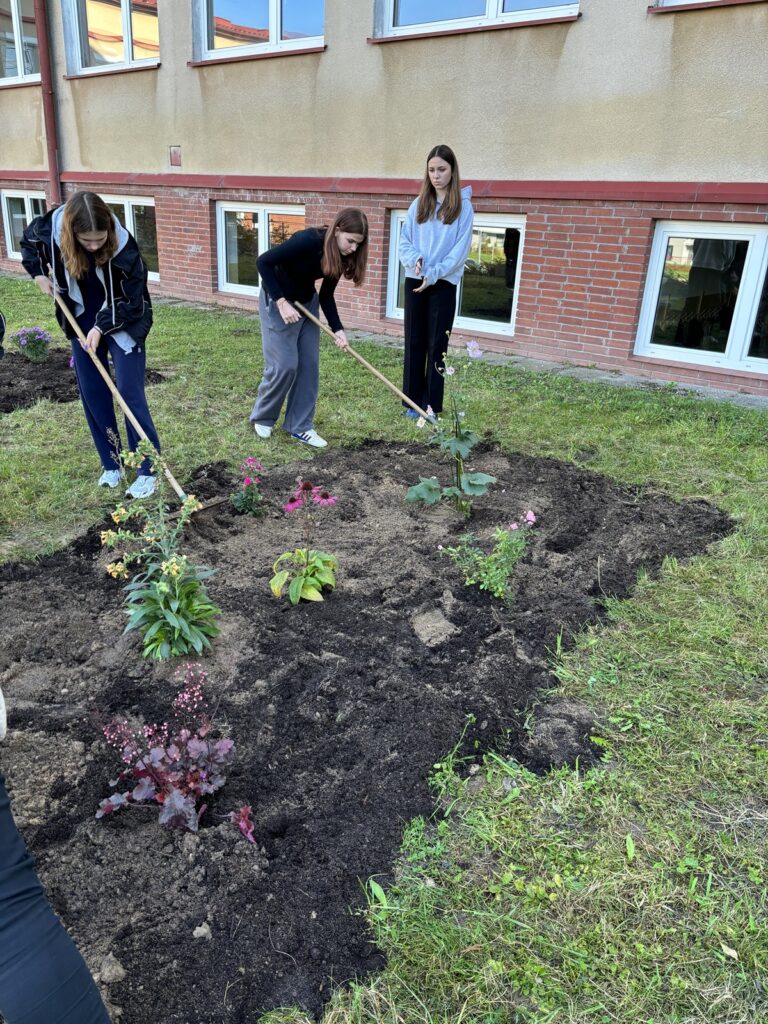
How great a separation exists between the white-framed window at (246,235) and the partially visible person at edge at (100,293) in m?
6.07

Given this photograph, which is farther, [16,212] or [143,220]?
[16,212]

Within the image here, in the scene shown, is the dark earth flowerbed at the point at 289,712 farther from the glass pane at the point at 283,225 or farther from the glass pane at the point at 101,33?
the glass pane at the point at 101,33

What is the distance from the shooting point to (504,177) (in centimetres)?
760

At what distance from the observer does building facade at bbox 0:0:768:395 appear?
253 inches

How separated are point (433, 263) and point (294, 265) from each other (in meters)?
1.16

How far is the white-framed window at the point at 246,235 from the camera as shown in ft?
32.3

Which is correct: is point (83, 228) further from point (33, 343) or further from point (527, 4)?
point (527, 4)

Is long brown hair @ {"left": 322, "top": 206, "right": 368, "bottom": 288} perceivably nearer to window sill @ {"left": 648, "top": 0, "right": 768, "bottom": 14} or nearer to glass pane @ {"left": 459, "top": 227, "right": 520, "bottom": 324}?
glass pane @ {"left": 459, "top": 227, "right": 520, "bottom": 324}

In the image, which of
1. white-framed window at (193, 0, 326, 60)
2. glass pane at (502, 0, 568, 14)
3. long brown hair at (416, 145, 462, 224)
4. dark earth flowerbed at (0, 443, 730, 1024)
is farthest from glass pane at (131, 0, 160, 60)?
dark earth flowerbed at (0, 443, 730, 1024)

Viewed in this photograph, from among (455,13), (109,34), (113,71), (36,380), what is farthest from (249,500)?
(109,34)

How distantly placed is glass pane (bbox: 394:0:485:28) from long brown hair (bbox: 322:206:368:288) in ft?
14.5

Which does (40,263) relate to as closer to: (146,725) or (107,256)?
(107,256)

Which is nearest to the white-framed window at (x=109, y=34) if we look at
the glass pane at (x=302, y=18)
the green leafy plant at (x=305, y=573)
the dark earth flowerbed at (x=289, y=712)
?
the glass pane at (x=302, y=18)

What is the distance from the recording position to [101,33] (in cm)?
1098
